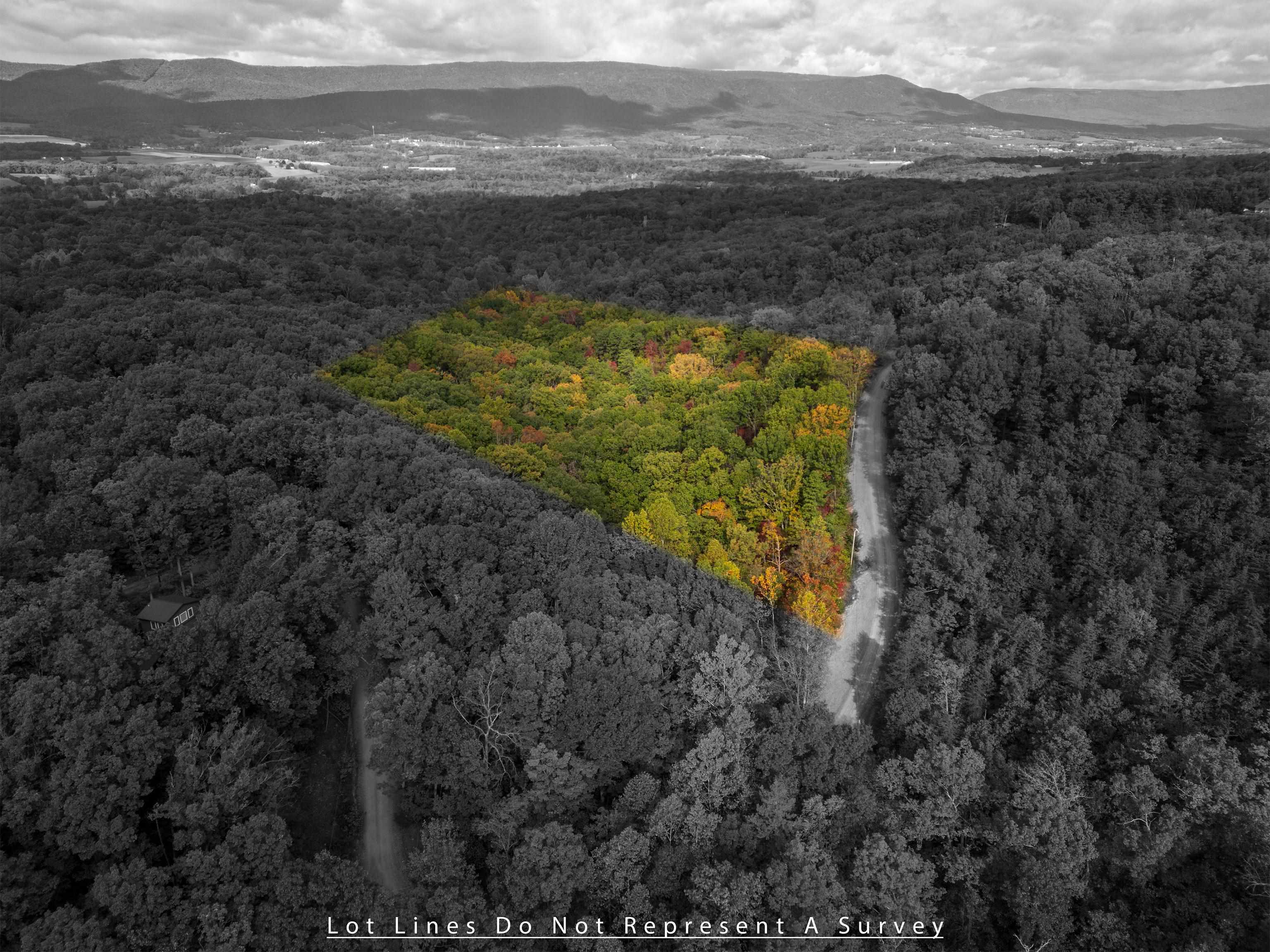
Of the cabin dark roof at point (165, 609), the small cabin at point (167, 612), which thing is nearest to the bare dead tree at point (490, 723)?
the small cabin at point (167, 612)

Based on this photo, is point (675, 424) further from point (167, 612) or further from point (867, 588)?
point (167, 612)

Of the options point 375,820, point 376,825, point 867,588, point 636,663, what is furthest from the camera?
point 867,588

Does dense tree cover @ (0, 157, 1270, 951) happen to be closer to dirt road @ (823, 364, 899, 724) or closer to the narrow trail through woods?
the narrow trail through woods

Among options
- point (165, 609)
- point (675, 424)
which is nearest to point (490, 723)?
point (165, 609)

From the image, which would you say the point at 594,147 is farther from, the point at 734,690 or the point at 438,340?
the point at 734,690

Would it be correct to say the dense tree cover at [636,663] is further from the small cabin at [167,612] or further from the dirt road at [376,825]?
the small cabin at [167,612]

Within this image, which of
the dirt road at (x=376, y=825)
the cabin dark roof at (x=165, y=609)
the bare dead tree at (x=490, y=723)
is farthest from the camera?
the cabin dark roof at (x=165, y=609)

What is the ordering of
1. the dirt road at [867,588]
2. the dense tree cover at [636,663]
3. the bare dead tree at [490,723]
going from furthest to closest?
the dirt road at [867,588] < the bare dead tree at [490,723] < the dense tree cover at [636,663]
